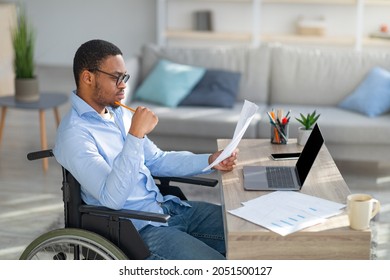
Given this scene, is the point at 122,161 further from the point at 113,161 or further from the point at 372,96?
the point at 372,96

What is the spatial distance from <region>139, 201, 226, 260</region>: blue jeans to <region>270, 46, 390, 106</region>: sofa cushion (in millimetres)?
2332

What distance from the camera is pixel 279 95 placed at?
4852mm

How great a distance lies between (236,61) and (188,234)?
8.86 ft

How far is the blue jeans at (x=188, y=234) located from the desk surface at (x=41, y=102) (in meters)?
2.08

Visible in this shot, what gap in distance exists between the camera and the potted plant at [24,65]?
4.49m

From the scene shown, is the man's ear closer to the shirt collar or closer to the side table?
the shirt collar

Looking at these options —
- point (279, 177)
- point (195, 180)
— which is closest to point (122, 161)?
point (195, 180)

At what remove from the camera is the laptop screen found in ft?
7.89

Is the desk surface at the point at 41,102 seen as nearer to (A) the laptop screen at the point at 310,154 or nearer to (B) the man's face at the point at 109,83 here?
(B) the man's face at the point at 109,83

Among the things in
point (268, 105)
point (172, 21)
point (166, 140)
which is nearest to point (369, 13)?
point (172, 21)

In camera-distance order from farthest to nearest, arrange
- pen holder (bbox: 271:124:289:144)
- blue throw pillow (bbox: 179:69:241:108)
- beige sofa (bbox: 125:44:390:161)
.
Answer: blue throw pillow (bbox: 179:69:241:108), beige sofa (bbox: 125:44:390:161), pen holder (bbox: 271:124:289:144)

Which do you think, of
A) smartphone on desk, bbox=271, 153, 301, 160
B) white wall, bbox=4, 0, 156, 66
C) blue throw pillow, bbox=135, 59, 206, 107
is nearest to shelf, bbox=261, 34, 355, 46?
white wall, bbox=4, 0, 156, 66

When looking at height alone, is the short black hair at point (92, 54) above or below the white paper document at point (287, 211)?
above

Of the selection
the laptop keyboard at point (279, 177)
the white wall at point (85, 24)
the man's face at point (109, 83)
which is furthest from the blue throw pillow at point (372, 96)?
the white wall at point (85, 24)
